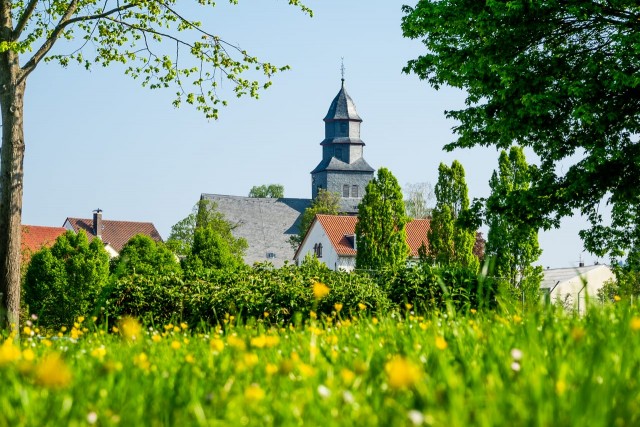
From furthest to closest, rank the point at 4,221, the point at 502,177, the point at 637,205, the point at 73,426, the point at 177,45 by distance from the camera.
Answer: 1. the point at 502,177
2. the point at 637,205
3. the point at 177,45
4. the point at 4,221
5. the point at 73,426

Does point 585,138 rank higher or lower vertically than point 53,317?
higher

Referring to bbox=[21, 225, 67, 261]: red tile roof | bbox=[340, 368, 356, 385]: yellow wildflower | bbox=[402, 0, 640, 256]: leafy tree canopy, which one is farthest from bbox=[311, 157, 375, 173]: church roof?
bbox=[340, 368, 356, 385]: yellow wildflower

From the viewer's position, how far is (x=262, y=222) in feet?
300

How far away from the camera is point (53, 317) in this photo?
3281cm

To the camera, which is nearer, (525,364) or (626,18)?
(525,364)

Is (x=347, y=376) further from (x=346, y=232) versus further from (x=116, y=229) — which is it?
(x=116, y=229)

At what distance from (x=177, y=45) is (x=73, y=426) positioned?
46.2 ft

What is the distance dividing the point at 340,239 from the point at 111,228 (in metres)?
34.7

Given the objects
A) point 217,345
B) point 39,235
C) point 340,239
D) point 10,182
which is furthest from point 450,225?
point 217,345

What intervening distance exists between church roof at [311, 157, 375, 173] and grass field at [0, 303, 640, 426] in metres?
94.8

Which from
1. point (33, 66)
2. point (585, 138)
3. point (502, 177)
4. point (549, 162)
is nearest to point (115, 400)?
point (33, 66)

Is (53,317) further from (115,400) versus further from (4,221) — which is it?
(115,400)

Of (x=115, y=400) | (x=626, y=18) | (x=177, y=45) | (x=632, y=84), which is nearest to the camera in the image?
(x=115, y=400)

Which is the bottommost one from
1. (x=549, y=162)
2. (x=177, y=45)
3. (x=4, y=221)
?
(x=4, y=221)
